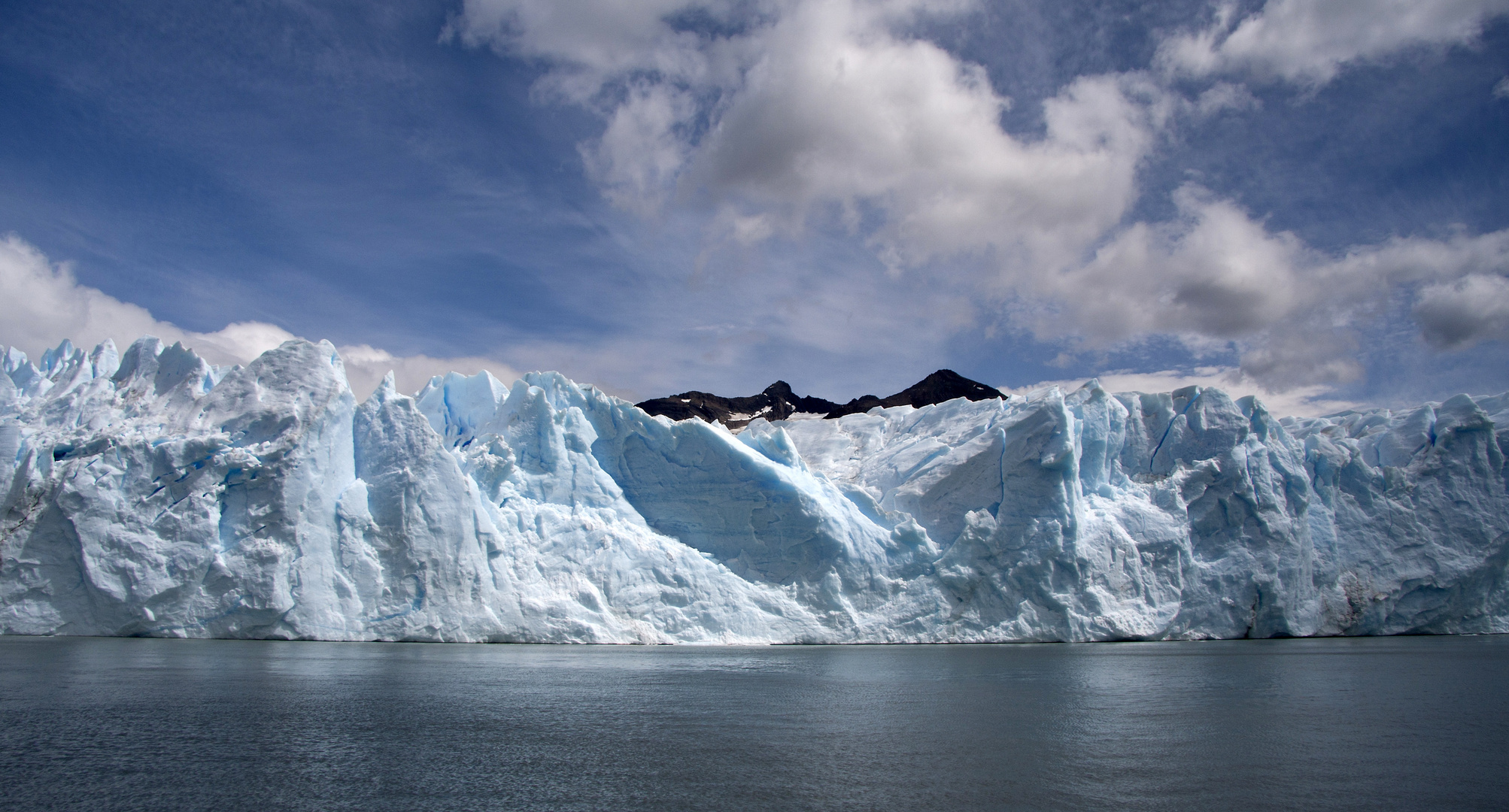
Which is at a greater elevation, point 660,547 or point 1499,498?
point 1499,498

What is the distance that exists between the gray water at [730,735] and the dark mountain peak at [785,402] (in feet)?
122

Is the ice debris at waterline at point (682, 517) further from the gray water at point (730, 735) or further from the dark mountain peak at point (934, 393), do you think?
the dark mountain peak at point (934, 393)

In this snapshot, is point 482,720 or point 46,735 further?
point 482,720

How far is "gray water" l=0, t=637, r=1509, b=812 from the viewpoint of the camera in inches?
309

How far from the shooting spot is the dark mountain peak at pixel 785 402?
5812 cm

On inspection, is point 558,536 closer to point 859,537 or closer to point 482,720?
point 859,537

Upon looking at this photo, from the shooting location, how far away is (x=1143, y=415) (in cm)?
3262

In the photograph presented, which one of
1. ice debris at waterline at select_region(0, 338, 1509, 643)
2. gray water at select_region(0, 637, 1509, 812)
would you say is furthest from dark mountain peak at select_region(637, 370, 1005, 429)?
gray water at select_region(0, 637, 1509, 812)

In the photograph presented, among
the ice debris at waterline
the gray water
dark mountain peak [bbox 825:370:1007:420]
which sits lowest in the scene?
the gray water

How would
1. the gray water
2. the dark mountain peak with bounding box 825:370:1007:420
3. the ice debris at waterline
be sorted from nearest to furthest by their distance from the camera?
the gray water < the ice debris at waterline < the dark mountain peak with bounding box 825:370:1007:420

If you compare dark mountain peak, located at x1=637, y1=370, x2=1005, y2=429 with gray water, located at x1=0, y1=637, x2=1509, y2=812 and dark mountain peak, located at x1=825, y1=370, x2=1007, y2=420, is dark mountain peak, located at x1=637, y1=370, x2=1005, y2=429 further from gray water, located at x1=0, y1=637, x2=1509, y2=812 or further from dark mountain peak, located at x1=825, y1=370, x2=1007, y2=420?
gray water, located at x1=0, y1=637, x2=1509, y2=812

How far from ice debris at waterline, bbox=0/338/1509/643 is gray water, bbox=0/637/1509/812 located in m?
3.85

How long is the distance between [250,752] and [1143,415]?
102 ft

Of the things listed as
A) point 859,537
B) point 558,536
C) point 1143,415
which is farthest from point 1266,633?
point 558,536
